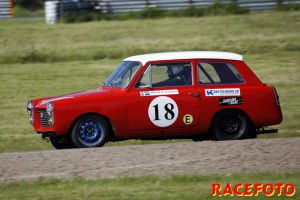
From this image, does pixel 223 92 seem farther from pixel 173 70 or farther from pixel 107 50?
pixel 107 50

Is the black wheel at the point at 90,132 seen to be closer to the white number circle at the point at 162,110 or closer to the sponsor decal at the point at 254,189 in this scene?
the white number circle at the point at 162,110

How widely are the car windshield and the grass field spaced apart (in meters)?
1.52

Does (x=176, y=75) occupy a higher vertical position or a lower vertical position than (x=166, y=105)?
higher

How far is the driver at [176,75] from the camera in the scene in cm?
1061

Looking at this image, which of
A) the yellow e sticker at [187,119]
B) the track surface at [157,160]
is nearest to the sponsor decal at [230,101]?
the yellow e sticker at [187,119]

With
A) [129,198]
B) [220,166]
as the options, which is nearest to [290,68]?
[220,166]

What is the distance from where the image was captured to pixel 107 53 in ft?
72.0

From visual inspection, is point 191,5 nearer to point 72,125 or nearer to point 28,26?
point 28,26

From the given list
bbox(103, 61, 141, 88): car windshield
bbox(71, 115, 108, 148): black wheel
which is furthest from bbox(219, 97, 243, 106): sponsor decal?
bbox(71, 115, 108, 148): black wheel

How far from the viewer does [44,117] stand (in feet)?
34.2

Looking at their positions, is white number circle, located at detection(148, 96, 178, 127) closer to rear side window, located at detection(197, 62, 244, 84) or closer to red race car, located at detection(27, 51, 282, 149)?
red race car, located at detection(27, 51, 282, 149)

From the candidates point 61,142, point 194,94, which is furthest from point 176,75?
point 61,142

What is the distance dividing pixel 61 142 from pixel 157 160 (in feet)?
7.42

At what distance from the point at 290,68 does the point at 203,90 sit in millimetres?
9402
